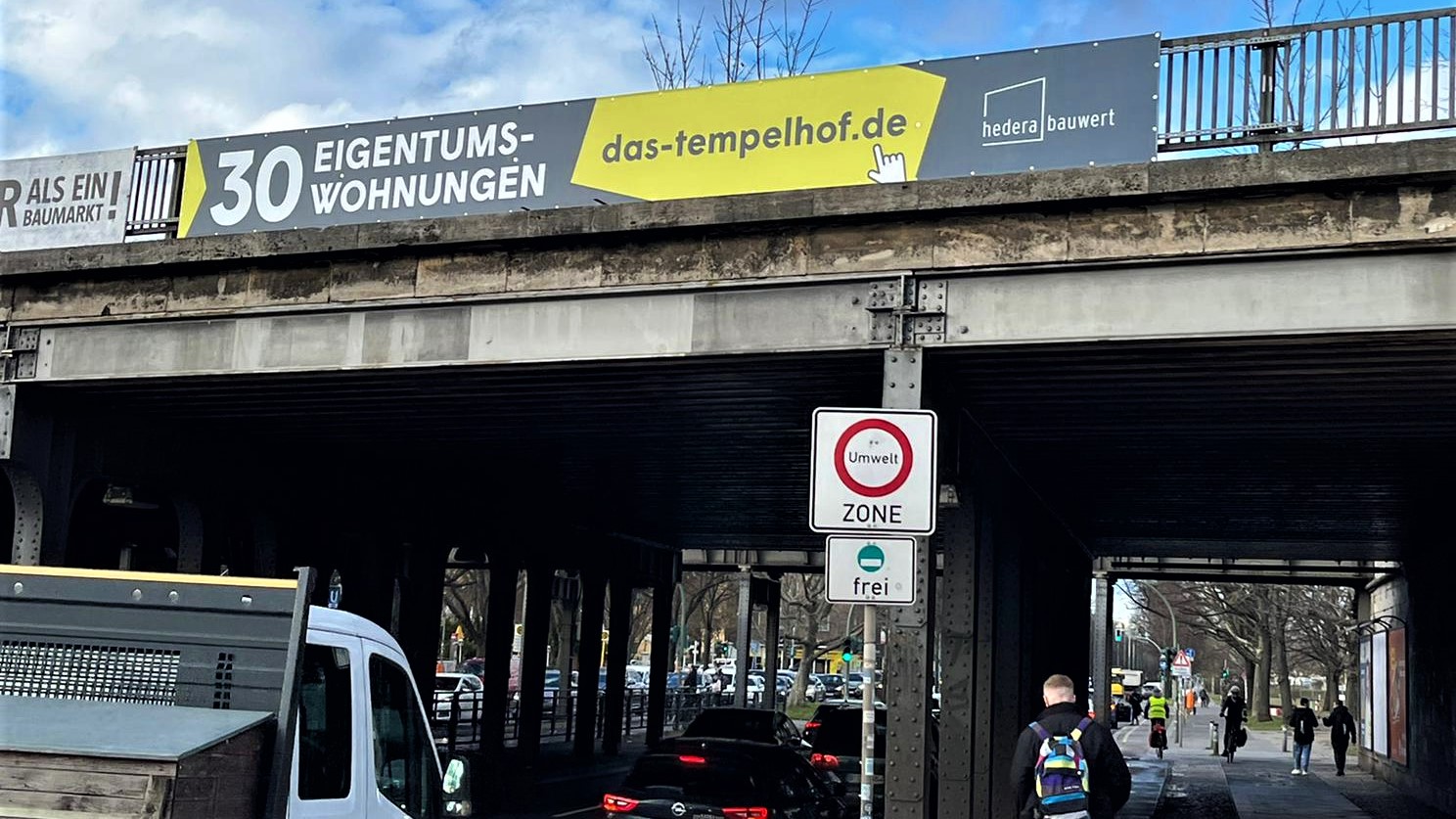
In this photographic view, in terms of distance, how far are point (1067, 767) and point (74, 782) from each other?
6.17 meters

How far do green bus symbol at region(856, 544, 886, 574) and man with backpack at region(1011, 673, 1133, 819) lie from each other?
6.13 ft

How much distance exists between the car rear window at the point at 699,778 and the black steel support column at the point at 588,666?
17646mm

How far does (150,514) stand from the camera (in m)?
25.8

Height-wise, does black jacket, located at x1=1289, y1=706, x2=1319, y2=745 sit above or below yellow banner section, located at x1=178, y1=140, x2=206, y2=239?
below

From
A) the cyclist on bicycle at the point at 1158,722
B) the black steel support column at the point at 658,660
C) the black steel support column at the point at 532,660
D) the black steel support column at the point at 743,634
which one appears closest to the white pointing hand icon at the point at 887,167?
the black steel support column at the point at 532,660

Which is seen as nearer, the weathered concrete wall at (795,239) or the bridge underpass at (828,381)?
the weathered concrete wall at (795,239)

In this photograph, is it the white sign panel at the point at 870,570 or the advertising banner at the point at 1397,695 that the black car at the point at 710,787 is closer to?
the white sign panel at the point at 870,570

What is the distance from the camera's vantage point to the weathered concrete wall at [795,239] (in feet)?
35.3

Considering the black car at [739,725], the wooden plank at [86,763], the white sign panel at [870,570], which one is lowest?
the black car at [739,725]

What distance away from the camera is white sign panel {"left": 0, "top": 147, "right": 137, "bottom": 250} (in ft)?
53.8

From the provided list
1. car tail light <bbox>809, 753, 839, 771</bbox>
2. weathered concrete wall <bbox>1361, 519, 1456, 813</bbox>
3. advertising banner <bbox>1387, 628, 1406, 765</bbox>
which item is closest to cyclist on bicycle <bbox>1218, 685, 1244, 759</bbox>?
advertising banner <bbox>1387, 628, 1406, 765</bbox>

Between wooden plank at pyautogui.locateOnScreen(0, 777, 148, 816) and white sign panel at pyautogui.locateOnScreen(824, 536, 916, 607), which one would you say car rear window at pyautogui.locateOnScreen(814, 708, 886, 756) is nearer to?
white sign panel at pyautogui.locateOnScreen(824, 536, 916, 607)

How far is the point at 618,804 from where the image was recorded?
12.0 meters

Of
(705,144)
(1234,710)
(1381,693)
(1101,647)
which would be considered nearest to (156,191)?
(705,144)
